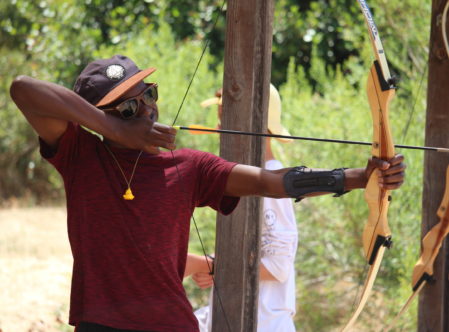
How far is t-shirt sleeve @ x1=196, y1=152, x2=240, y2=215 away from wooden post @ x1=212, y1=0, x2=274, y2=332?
0.53m

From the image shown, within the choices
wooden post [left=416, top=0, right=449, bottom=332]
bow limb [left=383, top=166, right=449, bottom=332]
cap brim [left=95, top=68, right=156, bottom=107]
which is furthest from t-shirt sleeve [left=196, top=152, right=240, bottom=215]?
wooden post [left=416, top=0, right=449, bottom=332]

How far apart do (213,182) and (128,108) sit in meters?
0.33

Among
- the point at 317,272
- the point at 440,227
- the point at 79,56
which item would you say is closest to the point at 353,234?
the point at 317,272

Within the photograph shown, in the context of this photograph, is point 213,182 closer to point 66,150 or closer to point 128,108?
point 128,108

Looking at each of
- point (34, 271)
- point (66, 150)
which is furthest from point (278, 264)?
point (34, 271)

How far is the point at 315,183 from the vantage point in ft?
7.68

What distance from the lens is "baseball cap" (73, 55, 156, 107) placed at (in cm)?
238

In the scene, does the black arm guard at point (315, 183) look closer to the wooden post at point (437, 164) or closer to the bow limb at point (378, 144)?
the bow limb at point (378, 144)

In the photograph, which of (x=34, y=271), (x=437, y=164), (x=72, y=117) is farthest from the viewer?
(x=34, y=271)

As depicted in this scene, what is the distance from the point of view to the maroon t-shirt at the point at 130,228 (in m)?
2.25

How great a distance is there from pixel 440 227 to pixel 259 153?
768mm

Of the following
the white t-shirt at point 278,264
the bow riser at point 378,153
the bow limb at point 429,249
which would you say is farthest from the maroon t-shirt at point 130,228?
the bow limb at point 429,249

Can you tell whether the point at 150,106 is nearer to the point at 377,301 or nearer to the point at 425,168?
the point at 425,168

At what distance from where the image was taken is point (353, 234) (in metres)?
5.58
